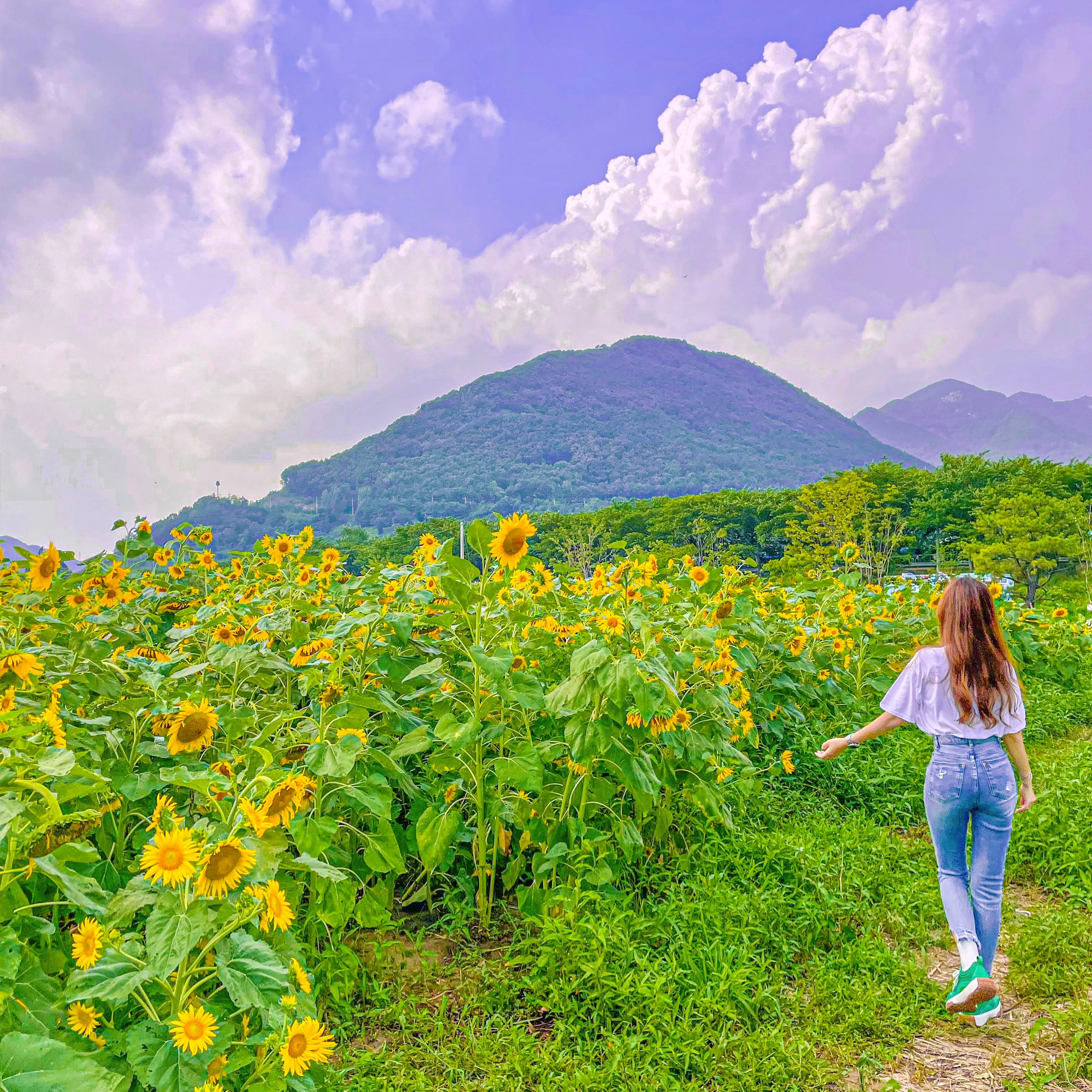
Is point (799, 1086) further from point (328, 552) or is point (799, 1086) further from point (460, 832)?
point (328, 552)

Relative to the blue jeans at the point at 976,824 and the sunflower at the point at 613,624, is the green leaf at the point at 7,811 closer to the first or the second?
the sunflower at the point at 613,624

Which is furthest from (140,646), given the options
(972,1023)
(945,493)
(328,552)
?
(945,493)

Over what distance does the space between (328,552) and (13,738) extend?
2230 mm

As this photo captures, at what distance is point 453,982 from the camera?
2154mm

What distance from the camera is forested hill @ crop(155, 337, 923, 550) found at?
83.5m

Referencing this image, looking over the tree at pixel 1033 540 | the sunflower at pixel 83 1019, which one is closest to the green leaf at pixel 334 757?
the sunflower at pixel 83 1019

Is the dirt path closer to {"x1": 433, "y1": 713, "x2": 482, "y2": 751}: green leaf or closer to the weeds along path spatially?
the weeds along path

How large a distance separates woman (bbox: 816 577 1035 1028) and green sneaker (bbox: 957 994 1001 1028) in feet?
0.35

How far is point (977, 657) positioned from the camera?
91.2 inches

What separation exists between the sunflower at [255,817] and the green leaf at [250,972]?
177mm

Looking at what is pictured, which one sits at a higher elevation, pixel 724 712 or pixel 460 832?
pixel 724 712

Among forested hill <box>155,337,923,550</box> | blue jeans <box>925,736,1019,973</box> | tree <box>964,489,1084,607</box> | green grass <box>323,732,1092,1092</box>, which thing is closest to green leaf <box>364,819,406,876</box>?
green grass <box>323,732,1092,1092</box>

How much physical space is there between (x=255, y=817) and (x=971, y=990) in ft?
6.71

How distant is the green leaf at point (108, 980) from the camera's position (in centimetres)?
110
